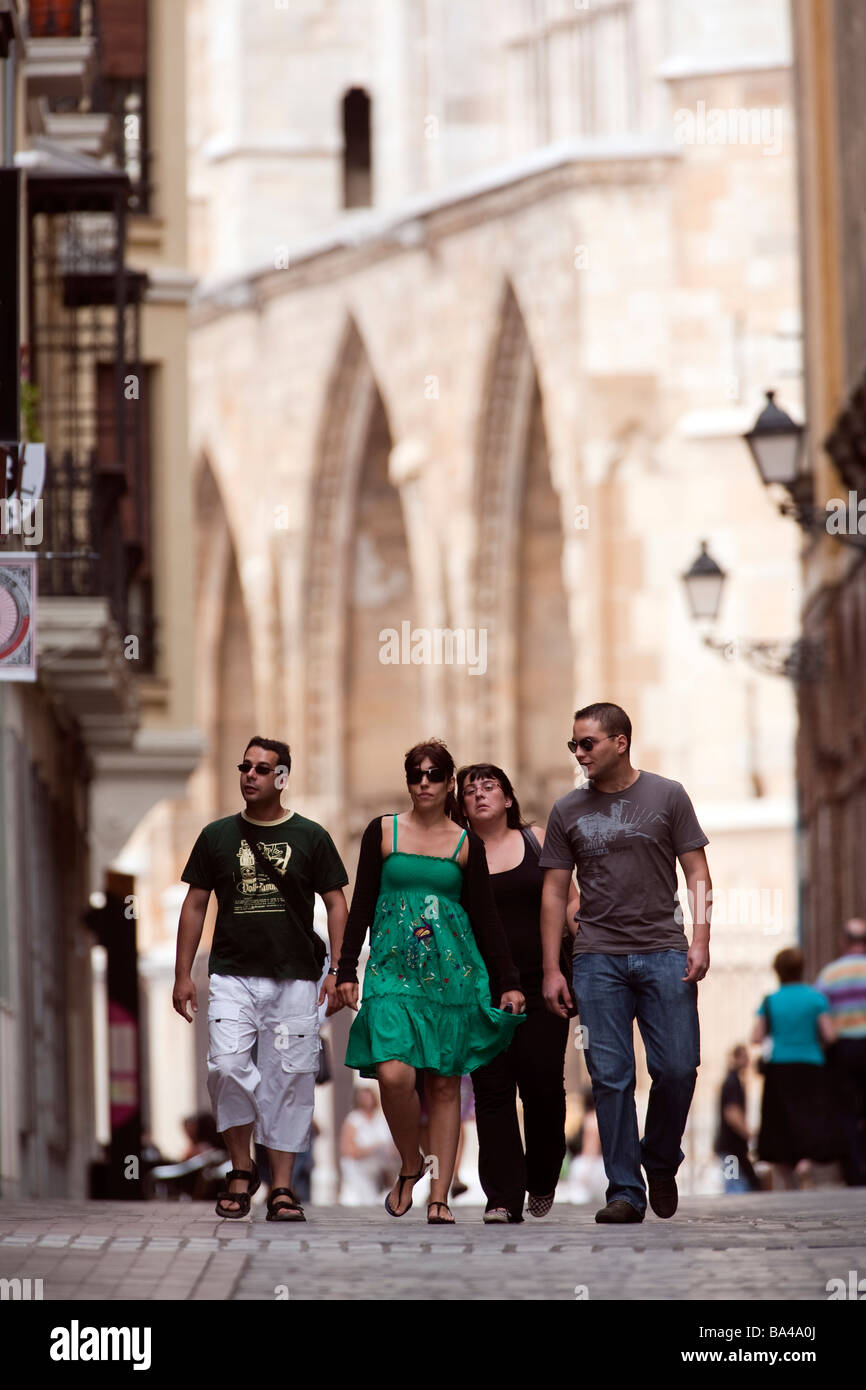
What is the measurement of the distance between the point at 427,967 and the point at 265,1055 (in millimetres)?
690

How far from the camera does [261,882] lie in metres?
11.4

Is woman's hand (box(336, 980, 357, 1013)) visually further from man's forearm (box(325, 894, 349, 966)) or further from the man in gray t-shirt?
the man in gray t-shirt

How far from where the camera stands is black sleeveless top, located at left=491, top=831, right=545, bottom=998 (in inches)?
464

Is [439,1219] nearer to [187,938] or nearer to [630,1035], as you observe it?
[630,1035]

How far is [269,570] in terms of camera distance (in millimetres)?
48688

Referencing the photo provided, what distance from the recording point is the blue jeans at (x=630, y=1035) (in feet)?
36.6

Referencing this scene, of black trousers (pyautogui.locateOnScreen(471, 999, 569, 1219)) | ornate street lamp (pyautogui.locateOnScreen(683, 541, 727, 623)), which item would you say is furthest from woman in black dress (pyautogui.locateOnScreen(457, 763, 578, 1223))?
ornate street lamp (pyautogui.locateOnScreen(683, 541, 727, 623))

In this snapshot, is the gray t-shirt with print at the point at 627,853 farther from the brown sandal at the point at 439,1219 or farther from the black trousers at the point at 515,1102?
the brown sandal at the point at 439,1219

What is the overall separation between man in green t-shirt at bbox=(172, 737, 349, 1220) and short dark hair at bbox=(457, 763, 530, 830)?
1.94 ft

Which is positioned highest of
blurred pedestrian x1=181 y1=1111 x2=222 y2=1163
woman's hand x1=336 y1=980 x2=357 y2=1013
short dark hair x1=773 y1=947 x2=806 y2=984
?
woman's hand x1=336 y1=980 x2=357 y2=1013

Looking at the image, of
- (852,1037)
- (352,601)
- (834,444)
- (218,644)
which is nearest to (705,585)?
(834,444)

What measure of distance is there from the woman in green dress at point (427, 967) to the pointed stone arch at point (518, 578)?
111ft
